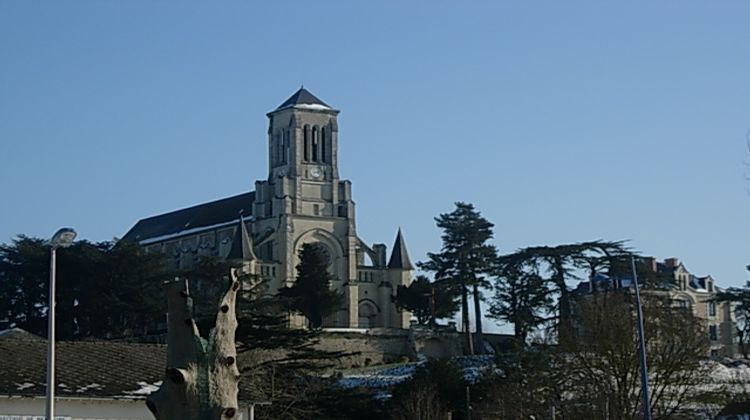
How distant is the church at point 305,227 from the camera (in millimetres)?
126938

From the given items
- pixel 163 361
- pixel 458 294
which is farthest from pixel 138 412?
pixel 458 294

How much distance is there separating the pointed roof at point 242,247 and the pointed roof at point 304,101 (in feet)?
43.5

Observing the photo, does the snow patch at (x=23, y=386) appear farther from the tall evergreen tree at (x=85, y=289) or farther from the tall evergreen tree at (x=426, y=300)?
the tall evergreen tree at (x=426, y=300)

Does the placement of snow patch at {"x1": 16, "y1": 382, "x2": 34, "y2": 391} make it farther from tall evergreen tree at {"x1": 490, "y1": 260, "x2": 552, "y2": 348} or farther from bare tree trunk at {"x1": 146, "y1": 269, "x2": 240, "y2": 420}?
tall evergreen tree at {"x1": 490, "y1": 260, "x2": 552, "y2": 348}

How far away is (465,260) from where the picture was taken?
117938mm

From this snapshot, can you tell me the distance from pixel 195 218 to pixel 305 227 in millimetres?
17514

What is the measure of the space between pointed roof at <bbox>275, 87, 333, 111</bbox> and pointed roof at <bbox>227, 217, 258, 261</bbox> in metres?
13.2

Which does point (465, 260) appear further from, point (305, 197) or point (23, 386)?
point (23, 386)

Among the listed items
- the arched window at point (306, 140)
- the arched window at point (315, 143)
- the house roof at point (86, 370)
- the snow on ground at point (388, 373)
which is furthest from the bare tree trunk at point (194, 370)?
the arched window at point (315, 143)

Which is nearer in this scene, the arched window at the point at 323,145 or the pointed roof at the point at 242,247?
the pointed roof at the point at 242,247

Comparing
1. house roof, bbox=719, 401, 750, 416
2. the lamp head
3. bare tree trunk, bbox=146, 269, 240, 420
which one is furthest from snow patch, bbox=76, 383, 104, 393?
house roof, bbox=719, 401, 750, 416

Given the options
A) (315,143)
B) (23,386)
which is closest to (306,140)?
(315,143)

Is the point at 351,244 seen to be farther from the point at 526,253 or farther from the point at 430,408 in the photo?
the point at 430,408

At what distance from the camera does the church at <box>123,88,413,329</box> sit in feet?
416
